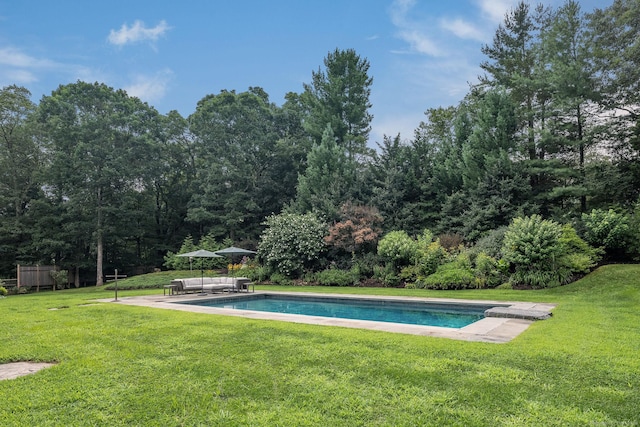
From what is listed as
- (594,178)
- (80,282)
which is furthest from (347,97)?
(80,282)

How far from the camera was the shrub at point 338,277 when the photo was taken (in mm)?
15930

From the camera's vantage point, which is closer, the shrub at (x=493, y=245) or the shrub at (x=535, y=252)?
the shrub at (x=535, y=252)

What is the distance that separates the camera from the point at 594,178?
14.5m

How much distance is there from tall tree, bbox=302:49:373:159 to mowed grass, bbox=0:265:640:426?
20.1 m

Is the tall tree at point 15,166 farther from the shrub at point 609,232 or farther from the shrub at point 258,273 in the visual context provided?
the shrub at point 609,232

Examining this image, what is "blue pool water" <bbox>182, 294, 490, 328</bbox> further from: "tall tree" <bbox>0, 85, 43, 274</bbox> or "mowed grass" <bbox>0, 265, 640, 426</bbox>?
"tall tree" <bbox>0, 85, 43, 274</bbox>

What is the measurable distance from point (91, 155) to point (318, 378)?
83.8ft

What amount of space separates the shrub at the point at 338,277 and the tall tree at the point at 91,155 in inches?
616

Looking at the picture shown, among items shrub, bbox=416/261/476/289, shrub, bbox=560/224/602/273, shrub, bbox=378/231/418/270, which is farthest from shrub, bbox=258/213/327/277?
shrub, bbox=560/224/602/273

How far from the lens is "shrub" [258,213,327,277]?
57.2 ft

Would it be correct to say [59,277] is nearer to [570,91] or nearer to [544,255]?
[544,255]

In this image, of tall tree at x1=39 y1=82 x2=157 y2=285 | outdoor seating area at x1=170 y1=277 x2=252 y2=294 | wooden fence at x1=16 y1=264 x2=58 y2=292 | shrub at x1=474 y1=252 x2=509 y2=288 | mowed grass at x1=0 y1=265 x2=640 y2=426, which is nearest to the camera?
mowed grass at x1=0 y1=265 x2=640 y2=426

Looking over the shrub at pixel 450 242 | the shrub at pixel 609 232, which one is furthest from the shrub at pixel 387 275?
the shrub at pixel 609 232

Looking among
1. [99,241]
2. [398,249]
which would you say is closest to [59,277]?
[99,241]
